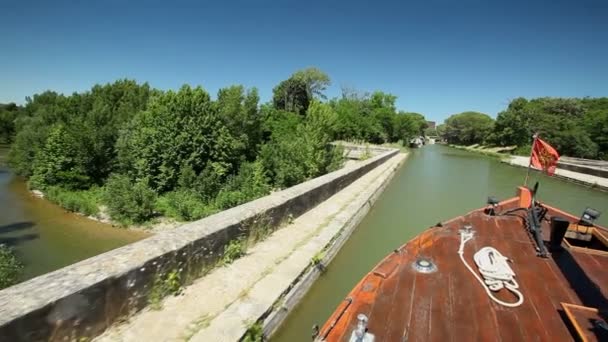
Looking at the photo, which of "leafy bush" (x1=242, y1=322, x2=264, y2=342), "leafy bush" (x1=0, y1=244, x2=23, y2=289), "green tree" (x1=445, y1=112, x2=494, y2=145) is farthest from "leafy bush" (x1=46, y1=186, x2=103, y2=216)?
"green tree" (x1=445, y1=112, x2=494, y2=145)

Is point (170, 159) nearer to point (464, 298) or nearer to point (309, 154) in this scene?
point (309, 154)

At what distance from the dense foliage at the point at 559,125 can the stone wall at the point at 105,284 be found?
100 feet

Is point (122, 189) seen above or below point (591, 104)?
below

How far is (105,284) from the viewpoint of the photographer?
119 inches

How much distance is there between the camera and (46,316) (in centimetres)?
254

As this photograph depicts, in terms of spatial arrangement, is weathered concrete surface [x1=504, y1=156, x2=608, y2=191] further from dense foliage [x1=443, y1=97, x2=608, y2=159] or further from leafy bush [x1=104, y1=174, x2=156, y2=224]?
leafy bush [x1=104, y1=174, x2=156, y2=224]

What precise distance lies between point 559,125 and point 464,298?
A: 4190cm

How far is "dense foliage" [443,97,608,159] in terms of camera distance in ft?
91.8

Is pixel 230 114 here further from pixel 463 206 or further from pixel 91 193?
pixel 463 206

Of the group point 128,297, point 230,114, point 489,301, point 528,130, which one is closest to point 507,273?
point 489,301

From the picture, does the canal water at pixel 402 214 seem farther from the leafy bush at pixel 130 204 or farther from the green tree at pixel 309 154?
the leafy bush at pixel 130 204

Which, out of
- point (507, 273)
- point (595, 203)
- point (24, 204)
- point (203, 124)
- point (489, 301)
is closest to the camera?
point (489, 301)

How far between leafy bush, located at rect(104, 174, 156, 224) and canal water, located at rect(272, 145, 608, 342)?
9.15 metres

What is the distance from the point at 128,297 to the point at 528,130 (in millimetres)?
46472
